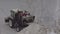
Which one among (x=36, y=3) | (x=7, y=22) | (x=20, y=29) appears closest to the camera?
(x=20, y=29)

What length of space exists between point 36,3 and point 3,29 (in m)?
0.44

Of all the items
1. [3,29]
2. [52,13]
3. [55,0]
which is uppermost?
[55,0]

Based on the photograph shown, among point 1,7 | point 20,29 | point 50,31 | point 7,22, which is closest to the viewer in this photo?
point 50,31

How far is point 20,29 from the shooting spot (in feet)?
2.85

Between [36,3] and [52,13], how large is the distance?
0.25 metres

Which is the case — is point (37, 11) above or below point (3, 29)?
above

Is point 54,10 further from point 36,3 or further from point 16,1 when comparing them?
point 16,1

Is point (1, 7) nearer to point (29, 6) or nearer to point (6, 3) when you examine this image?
point (6, 3)

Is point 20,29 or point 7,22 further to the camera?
point 7,22

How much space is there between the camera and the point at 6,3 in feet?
4.07

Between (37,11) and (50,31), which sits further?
(37,11)

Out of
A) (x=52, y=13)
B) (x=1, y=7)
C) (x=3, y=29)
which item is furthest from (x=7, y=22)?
(x=52, y=13)

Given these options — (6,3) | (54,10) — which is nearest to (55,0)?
(54,10)

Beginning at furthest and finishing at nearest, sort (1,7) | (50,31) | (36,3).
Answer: (1,7) → (36,3) → (50,31)
